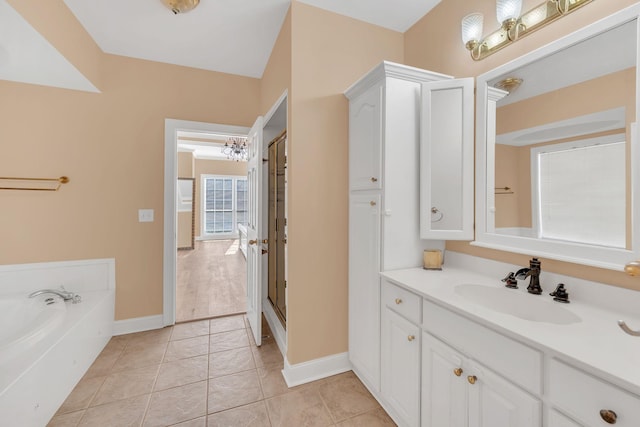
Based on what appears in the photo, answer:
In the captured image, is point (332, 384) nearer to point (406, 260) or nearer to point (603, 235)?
point (406, 260)

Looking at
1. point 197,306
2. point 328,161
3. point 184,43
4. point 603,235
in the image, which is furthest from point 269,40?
point 197,306

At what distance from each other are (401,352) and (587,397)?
0.84 metres

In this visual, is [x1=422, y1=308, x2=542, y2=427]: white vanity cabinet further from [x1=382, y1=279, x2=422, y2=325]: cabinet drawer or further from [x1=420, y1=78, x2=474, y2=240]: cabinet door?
[x1=420, y1=78, x2=474, y2=240]: cabinet door

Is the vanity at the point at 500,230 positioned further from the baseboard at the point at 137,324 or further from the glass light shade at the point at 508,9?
the baseboard at the point at 137,324

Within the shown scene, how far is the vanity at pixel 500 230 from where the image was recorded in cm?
88

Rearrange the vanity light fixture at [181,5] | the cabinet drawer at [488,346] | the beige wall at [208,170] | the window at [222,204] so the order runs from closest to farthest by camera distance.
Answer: the cabinet drawer at [488,346], the vanity light fixture at [181,5], the beige wall at [208,170], the window at [222,204]

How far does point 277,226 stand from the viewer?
116 inches

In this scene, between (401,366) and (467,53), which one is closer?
(401,366)

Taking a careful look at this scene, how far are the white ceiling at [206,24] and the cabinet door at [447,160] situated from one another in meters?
0.83

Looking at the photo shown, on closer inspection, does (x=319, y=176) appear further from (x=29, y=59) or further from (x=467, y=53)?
(x=29, y=59)

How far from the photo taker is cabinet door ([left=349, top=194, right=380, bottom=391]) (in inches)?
68.6

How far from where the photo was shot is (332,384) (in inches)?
76.3

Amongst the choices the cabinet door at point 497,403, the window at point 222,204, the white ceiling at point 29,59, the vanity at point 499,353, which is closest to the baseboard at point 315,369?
the vanity at point 499,353

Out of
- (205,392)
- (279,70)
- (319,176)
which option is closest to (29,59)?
(279,70)
